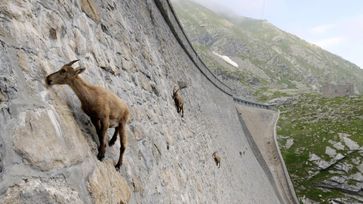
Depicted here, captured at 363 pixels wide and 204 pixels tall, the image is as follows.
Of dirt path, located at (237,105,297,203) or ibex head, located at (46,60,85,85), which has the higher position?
ibex head, located at (46,60,85,85)

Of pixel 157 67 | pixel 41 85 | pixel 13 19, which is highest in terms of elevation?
pixel 13 19

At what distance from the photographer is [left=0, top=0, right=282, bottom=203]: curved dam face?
3.35m

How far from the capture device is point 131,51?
318 inches

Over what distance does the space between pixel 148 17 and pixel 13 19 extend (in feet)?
24.2

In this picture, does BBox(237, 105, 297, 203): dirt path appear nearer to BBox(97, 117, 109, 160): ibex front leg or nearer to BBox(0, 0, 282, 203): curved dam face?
BBox(0, 0, 282, 203): curved dam face

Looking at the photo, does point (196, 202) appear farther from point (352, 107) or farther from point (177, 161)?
point (352, 107)

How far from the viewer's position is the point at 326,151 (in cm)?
5409

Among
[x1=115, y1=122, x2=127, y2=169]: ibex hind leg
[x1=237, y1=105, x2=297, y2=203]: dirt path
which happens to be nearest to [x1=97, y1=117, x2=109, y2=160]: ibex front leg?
[x1=115, y1=122, x2=127, y2=169]: ibex hind leg

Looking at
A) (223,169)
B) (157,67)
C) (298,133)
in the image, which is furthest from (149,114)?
(298,133)

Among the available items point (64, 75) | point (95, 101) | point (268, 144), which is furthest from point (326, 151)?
point (64, 75)

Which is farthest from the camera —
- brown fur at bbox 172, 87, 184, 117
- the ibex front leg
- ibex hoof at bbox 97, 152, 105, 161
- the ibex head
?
brown fur at bbox 172, 87, 184, 117

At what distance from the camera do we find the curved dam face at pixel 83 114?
132 inches

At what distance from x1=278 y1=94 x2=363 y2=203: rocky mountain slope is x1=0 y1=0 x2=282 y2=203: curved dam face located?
4026cm

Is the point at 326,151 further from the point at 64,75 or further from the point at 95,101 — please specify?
the point at 64,75
